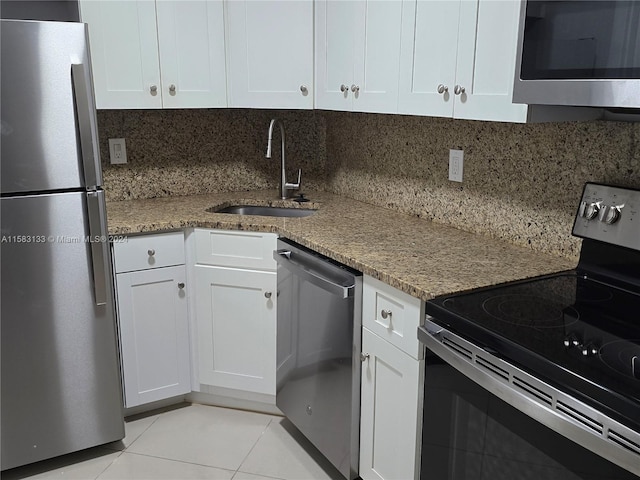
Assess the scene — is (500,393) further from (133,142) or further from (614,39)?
(133,142)

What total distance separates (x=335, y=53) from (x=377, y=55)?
290 mm

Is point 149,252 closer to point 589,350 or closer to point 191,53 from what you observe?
point 191,53

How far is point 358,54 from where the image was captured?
7.20 feet

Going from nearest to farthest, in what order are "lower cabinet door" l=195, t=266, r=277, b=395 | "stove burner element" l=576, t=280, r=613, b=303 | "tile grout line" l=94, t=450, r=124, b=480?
"stove burner element" l=576, t=280, r=613, b=303 → "tile grout line" l=94, t=450, r=124, b=480 → "lower cabinet door" l=195, t=266, r=277, b=395

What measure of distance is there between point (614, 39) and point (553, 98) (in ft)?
0.58

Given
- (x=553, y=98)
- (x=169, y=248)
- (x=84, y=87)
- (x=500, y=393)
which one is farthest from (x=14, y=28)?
(x=500, y=393)

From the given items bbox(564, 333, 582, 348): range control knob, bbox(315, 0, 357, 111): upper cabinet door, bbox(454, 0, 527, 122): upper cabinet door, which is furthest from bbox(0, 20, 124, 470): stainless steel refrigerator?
bbox(564, 333, 582, 348): range control knob

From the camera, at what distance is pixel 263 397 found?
2506 millimetres

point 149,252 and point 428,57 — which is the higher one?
point 428,57

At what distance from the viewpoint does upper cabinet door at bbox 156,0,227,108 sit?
238cm

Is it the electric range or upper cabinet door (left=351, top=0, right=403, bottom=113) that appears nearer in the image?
the electric range

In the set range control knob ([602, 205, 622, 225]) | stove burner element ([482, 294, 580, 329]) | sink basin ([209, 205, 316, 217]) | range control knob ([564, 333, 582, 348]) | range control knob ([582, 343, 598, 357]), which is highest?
range control knob ([602, 205, 622, 225])

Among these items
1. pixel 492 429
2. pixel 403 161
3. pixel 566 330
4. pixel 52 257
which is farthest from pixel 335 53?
pixel 492 429

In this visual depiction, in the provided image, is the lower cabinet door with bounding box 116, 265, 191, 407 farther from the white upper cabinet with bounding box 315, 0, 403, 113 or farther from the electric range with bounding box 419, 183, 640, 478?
the electric range with bounding box 419, 183, 640, 478
